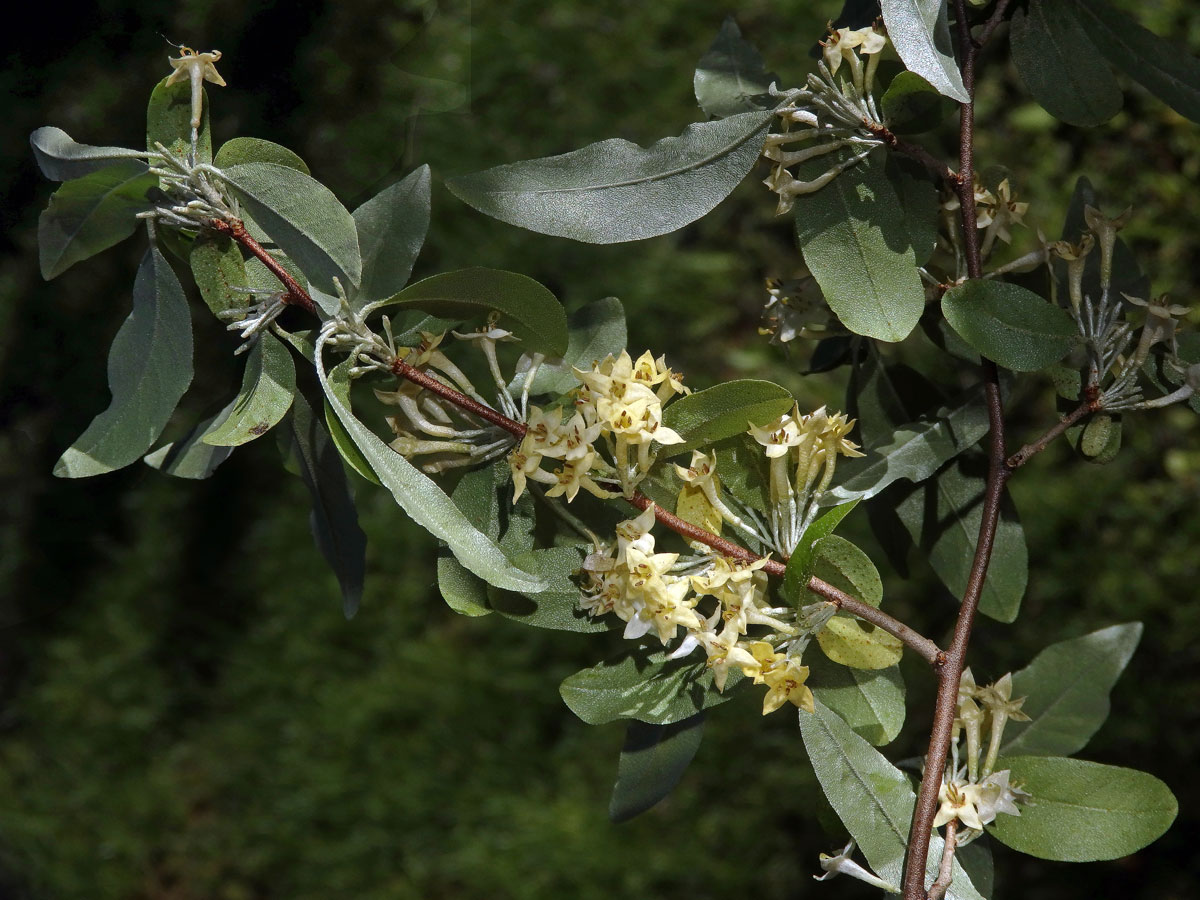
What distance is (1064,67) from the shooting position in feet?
2.94

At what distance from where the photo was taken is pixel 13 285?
2.71 meters

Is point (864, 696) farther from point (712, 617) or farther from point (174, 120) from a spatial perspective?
point (174, 120)

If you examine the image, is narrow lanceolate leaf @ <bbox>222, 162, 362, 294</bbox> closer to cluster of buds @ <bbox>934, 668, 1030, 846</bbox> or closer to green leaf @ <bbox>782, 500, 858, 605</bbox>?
green leaf @ <bbox>782, 500, 858, 605</bbox>

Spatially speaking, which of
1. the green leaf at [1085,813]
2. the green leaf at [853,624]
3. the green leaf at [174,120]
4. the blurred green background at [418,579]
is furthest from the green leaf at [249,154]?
the blurred green background at [418,579]

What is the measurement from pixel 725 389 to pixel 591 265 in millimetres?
1993

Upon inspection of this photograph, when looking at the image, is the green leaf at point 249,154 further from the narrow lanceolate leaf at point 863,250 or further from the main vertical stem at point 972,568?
the main vertical stem at point 972,568

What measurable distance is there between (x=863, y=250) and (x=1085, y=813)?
44 centimetres

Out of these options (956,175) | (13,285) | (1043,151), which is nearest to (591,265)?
(1043,151)

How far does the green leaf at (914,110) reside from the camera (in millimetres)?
826

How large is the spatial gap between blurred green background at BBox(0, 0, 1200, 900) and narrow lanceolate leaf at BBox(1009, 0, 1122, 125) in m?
1.36

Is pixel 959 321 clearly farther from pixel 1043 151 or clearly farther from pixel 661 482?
pixel 1043 151

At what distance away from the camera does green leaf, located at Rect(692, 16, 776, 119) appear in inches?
36.6

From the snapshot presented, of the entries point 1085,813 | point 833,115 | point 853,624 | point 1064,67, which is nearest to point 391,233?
point 833,115

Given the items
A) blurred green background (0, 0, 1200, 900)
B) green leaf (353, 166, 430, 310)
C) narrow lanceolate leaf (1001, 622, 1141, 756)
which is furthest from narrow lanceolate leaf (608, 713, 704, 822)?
blurred green background (0, 0, 1200, 900)
